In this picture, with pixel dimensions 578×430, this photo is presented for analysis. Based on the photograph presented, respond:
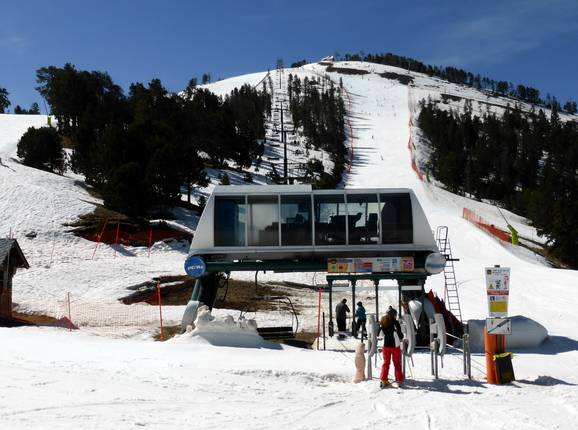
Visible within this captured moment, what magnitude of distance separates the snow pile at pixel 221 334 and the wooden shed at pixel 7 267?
9.26m

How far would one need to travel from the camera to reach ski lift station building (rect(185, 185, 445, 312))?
792 inches

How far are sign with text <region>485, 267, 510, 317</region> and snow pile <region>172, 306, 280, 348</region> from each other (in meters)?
6.70

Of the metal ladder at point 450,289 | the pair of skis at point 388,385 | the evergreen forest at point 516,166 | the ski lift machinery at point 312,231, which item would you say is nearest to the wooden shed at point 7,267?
the ski lift machinery at point 312,231

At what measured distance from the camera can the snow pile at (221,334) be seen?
1706cm

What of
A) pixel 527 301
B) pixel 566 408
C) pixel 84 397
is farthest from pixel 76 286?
pixel 566 408

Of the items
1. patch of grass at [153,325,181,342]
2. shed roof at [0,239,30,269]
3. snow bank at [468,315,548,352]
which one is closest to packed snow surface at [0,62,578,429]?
snow bank at [468,315,548,352]

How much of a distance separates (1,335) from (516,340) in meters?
15.5

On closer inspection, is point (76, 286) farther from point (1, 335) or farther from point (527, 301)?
point (527, 301)

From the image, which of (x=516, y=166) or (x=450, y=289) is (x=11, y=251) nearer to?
(x=450, y=289)

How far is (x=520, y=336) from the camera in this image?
59.6ft

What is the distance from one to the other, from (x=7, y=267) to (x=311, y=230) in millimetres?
13290


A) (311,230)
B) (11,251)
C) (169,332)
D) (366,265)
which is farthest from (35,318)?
(366,265)

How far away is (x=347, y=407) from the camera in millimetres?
10367

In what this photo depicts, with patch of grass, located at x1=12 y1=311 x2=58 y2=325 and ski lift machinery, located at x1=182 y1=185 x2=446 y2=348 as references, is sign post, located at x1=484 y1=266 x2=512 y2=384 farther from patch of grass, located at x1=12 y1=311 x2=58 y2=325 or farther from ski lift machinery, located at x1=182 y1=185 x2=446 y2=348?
patch of grass, located at x1=12 y1=311 x2=58 y2=325
